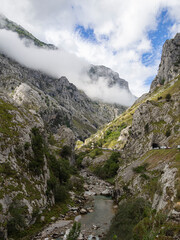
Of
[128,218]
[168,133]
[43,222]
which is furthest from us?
[168,133]

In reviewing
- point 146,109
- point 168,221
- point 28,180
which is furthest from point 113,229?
point 146,109

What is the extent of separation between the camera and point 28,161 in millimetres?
40562

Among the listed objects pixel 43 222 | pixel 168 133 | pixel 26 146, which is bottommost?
pixel 43 222

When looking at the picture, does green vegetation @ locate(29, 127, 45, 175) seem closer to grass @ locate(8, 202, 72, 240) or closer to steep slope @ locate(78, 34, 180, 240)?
grass @ locate(8, 202, 72, 240)

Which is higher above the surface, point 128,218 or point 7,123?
point 7,123

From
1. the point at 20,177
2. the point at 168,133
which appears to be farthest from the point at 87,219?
the point at 168,133

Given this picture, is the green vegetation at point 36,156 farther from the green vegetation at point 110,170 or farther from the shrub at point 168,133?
the shrub at point 168,133

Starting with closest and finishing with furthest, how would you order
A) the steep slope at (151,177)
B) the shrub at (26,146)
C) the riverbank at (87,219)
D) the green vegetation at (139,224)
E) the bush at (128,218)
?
the green vegetation at (139,224) → the steep slope at (151,177) → the bush at (128,218) → the riverbank at (87,219) → the shrub at (26,146)

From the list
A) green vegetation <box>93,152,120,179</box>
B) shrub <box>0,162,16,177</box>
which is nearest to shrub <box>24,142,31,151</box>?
shrub <box>0,162,16,177</box>

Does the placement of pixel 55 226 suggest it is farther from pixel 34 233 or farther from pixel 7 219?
pixel 7 219

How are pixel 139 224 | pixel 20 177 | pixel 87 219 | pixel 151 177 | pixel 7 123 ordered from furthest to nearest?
1. pixel 151 177
2. pixel 7 123
3. pixel 87 219
4. pixel 20 177
5. pixel 139 224

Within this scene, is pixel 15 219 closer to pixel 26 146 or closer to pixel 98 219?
pixel 26 146

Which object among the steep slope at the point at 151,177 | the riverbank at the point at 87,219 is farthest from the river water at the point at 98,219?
the steep slope at the point at 151,177

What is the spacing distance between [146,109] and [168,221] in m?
89.0
